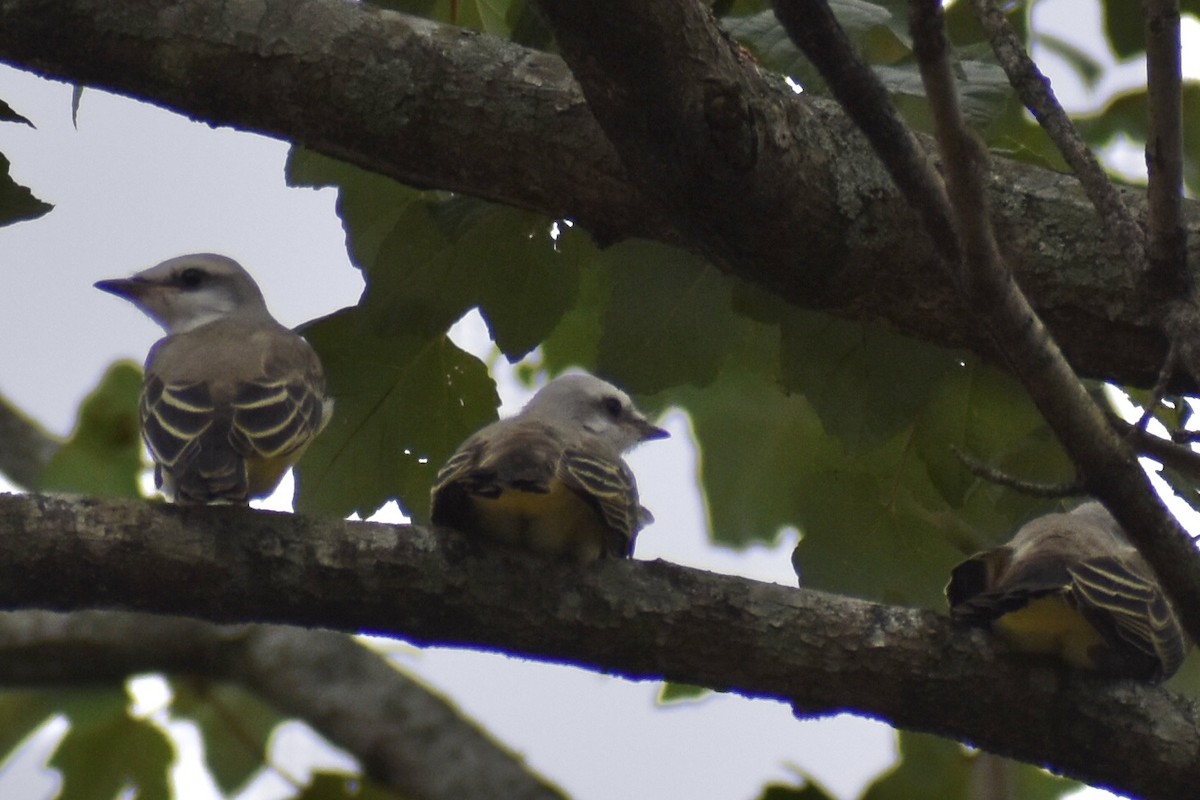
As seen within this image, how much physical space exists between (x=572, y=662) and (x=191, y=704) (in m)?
3.93

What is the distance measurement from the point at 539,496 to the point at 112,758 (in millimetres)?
3487

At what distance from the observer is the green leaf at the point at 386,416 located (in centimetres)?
495

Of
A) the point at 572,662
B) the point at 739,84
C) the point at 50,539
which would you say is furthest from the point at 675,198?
the point at 50,539

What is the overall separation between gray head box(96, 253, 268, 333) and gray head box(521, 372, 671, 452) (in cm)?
153

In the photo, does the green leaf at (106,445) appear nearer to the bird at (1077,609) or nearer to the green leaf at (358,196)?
the green leaf at (358,196)

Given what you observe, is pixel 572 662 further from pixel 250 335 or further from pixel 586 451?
pixel 250 335

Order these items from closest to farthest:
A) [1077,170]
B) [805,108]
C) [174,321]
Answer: [1077,170] < [805,108] < [174,321]

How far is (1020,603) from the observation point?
392cm

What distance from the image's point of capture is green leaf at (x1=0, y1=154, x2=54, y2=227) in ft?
13.0

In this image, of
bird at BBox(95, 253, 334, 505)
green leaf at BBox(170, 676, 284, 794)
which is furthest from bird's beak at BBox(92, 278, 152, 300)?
green leaf at BBox(170, 676, 284, 794)

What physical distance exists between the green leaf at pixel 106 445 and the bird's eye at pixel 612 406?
2.25 meters

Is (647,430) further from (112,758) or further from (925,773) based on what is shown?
(112,758)

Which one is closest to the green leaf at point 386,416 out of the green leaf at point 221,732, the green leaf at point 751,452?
the green leaf at point 751,452

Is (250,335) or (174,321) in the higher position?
(174,321)
